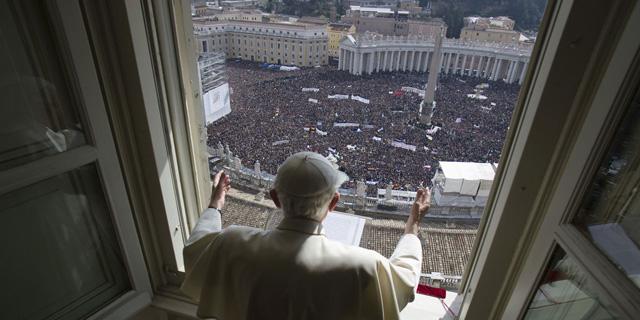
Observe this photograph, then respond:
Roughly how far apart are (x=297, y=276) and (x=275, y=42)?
7536 millimetres

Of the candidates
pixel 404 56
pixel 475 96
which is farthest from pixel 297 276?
pixel 404 56

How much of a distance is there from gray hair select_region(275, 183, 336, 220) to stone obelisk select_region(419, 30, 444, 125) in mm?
6065

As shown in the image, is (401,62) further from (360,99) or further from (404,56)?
(360,99)

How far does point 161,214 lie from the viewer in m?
0.89

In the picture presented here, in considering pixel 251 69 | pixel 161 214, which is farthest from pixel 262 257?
pixel 251 69

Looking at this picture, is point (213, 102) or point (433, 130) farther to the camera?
point (433, 130)

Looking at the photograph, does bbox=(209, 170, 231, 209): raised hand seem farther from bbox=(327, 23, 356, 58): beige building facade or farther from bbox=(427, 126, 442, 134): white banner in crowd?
bbox=(427, 126, 442, 134): white banner in crowd

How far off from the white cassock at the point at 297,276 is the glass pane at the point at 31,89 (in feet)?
1.24

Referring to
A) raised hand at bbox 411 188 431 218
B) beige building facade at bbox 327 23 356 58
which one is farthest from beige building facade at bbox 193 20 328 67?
raised hand at bbox 411 188 431 218

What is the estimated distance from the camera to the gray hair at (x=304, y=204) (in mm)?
575

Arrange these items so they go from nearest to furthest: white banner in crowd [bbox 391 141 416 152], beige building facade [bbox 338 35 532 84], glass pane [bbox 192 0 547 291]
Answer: glass pane [bbox 192 0 547 291], beige building facade [bbox 338 35 532 84], white banner in crowd [bbox 391 141 416 152]

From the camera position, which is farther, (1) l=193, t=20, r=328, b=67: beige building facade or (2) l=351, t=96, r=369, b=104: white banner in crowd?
(2) l=351, t=96, r=369, b=104: white banner in crowd

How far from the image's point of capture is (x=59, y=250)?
2.49 feet

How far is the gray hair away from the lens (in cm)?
57
